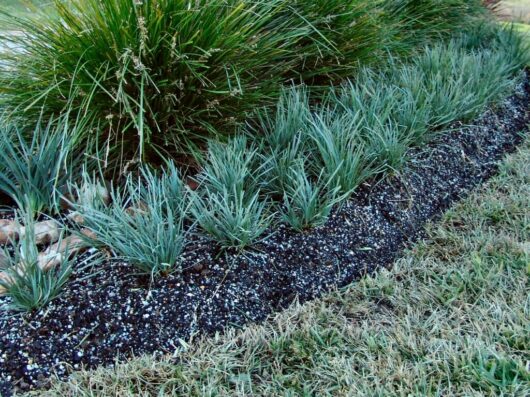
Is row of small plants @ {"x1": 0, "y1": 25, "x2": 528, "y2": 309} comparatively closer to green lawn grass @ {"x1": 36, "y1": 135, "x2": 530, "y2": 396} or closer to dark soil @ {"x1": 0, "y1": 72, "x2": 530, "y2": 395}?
dark soil @ {"x1": 0, "y1": 72, "x2": 530, "y2": 395}

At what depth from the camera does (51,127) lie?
2.63m

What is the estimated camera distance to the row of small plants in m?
2.09

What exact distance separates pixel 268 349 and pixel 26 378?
2.66ft

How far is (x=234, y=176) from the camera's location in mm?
2371

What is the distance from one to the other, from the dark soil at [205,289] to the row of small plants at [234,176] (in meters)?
0.06

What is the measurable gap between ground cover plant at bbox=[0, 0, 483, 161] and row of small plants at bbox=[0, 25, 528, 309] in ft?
0.40

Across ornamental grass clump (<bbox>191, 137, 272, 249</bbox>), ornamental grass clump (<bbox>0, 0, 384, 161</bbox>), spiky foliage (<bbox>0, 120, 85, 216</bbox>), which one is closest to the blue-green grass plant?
ornamental grass clump (<bbox>191, 137, 272, 249</bbox>)

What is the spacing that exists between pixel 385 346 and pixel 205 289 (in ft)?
2.27

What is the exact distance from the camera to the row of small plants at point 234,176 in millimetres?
2094

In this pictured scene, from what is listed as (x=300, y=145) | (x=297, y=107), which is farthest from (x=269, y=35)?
(x=300, y=145)

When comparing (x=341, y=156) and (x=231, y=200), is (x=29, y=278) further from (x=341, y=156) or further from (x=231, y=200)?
(x=341, y=156)

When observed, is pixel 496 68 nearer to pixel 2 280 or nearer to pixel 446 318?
pixel 446 318

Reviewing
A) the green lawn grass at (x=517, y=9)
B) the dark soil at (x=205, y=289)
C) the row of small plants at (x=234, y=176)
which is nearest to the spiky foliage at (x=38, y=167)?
the row of small plants at (x=234, y=176)

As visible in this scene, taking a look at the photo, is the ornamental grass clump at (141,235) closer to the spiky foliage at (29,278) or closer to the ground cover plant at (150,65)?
the spiky foliage at (29,278)
